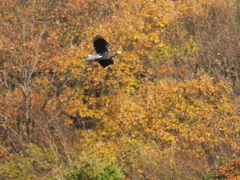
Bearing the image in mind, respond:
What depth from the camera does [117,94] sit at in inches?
1219

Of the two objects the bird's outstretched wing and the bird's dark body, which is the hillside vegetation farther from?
the bird's outstretched wing

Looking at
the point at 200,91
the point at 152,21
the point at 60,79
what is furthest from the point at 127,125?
the point at 152,21

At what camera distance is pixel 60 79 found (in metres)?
30.6

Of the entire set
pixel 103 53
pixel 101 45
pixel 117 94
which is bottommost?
pixel 117 94

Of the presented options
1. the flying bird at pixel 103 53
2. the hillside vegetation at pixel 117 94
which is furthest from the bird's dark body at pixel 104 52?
the hillside vegetation at pixel 117 94

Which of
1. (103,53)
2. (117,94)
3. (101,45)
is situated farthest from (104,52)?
(117,94)

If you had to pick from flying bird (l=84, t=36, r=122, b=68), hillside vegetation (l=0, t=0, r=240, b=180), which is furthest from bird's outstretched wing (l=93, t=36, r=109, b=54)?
hillside vegetation (l=0, t=0, r=240, b=180)

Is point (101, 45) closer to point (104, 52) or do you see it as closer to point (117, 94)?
point (104, 52)

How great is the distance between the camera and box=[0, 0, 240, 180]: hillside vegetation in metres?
22.9

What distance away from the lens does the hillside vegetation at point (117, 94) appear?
2291 cm

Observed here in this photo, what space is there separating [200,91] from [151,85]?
15.4ft

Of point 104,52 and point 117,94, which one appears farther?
point 117,94

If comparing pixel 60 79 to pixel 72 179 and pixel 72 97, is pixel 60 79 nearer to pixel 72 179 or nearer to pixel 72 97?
pixel 72 97

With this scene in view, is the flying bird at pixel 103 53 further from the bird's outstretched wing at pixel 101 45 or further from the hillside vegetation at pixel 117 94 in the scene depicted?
the hillside vegetation at pixel 117 94
